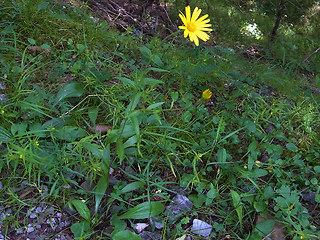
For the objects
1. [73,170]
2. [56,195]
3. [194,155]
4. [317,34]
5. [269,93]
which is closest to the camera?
[56,195]

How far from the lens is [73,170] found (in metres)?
1.52

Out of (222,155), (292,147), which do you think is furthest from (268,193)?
(292,147)

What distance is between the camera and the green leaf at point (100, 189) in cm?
140

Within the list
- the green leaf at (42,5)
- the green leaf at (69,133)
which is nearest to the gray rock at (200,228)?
the green leaf at (69,133)

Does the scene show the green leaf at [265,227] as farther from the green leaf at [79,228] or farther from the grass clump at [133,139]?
the green leaf at [79,228]

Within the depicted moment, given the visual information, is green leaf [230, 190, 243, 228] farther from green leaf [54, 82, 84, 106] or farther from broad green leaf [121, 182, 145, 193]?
green leaf [54, 82, 84, 106]

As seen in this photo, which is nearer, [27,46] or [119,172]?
[119,172]

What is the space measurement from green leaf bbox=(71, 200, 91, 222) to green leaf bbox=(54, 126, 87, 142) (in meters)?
0.35

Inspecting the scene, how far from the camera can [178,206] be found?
150 centimetres

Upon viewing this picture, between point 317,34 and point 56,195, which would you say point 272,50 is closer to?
point 317,34

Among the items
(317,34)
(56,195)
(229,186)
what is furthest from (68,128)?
(317,34)

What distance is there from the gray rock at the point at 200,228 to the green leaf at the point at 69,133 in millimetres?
779

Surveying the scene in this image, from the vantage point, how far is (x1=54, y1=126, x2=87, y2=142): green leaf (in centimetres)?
154

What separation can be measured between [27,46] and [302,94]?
226 centimetres
